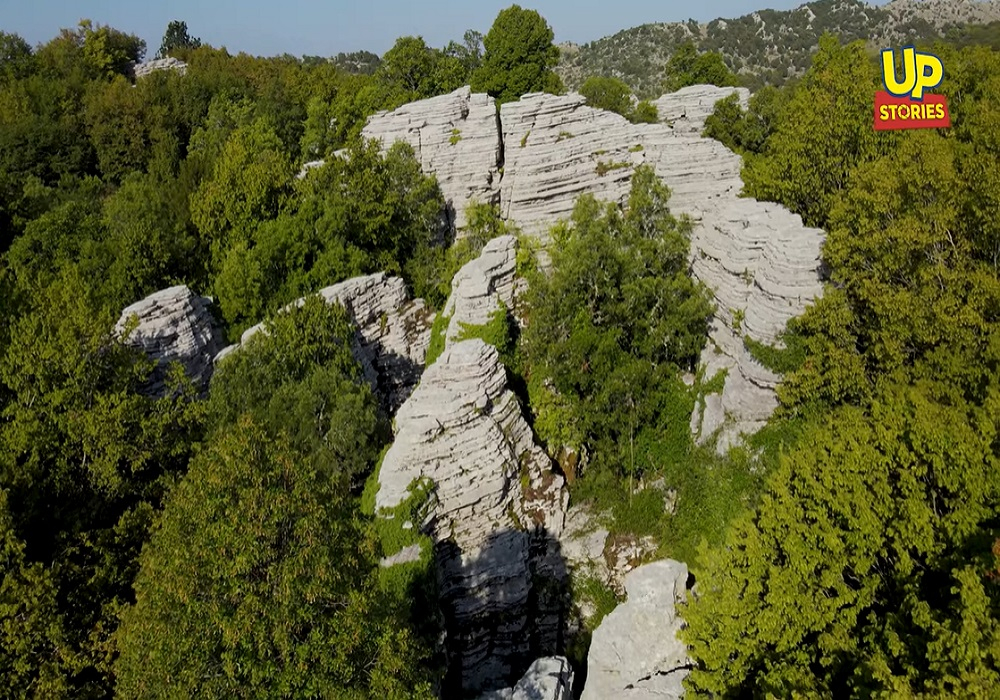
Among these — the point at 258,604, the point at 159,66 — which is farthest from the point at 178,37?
the point at 258,604

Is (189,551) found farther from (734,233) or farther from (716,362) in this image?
(734,233)

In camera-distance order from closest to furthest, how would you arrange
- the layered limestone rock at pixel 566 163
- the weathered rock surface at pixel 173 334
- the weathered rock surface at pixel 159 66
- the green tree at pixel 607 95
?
the weathered rock surface at pixel 173 334, the layered limestone rock at pixel 566 163, the green tree at pixel 607 95, the weathered rock surface at pixel 159 66

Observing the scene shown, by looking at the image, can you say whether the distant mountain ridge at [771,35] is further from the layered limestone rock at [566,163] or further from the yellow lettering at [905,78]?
the yellow lettering at [905,78]

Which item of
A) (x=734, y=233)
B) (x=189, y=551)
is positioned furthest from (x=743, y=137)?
(x=189, y=551)

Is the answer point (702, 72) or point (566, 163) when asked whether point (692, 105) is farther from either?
point (702, 72)

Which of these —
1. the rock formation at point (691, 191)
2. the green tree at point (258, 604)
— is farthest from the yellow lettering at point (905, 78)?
the green tree at point (258, 604)

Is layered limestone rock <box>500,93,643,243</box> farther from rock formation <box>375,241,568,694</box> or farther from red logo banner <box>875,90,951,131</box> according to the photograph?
rock formation <box>375,241,568,694</box>
